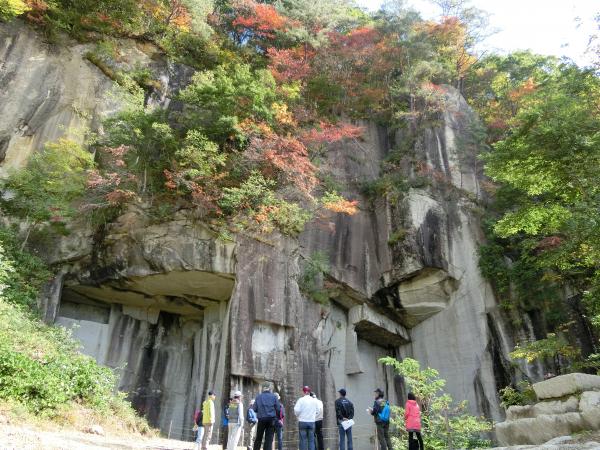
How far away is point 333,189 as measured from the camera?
17.5 metres

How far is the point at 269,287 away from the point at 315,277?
240 centimetres

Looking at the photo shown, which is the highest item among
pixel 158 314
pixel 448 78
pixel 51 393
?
pixel 448 78

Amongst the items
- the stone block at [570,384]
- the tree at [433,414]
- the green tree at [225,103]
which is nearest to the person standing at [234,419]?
the tree at [433,414]

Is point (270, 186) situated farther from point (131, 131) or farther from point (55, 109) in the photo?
point (55, 109)

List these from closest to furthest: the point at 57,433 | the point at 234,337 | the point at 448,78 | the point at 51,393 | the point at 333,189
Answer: the point at 57,433 → the point at 51,393 → the point at 234,337 → the point at 333,189 → the point at 448,78

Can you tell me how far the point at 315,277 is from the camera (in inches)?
647

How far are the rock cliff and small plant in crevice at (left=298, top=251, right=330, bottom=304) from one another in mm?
291

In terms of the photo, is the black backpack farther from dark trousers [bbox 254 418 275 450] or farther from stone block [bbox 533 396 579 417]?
stone block [bbox 533 396 579 417]

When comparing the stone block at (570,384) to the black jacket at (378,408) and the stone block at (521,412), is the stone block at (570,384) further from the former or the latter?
the black jacket at (378,408)

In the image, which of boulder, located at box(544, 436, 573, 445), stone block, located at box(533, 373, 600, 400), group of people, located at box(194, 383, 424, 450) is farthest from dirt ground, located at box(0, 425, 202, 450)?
stone block, located at box(533, 373, 600, 400)

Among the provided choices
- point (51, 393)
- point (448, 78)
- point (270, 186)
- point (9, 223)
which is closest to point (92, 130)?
point (9, 223)

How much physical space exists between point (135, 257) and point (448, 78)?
16720mm

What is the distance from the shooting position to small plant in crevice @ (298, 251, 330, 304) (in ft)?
52.5

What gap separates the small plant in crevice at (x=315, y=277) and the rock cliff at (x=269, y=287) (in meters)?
0.29
